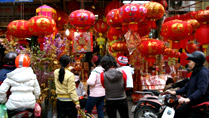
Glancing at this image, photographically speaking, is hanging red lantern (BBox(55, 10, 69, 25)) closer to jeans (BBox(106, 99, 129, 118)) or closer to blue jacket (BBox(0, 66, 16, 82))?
blue jacket (BBox(0, 66, 16, 82))

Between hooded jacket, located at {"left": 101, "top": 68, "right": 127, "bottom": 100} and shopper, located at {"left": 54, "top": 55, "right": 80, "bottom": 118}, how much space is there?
567 millimetres

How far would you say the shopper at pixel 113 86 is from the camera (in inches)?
133

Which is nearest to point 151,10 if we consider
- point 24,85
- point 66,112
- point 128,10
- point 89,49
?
point 128,10

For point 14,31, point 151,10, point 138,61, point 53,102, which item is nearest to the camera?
point 151,10

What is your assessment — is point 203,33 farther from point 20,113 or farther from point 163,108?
point 20,113

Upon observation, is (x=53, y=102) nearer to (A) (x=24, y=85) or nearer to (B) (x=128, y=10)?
(A) (x=24, y=85)

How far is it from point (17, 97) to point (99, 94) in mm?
1710

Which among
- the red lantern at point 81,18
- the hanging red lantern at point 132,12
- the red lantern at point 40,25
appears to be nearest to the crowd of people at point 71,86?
the hanging red lantern at point 132,12

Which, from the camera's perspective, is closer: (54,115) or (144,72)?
(54,115)

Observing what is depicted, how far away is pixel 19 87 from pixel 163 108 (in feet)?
8.12

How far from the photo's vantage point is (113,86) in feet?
11.2

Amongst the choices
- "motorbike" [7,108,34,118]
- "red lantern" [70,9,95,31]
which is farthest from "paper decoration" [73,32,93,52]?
"motorbike" [7,108,34,118]

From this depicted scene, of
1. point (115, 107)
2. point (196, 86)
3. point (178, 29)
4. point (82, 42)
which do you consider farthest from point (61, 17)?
point (196, 86)

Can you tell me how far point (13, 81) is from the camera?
9.94ft
